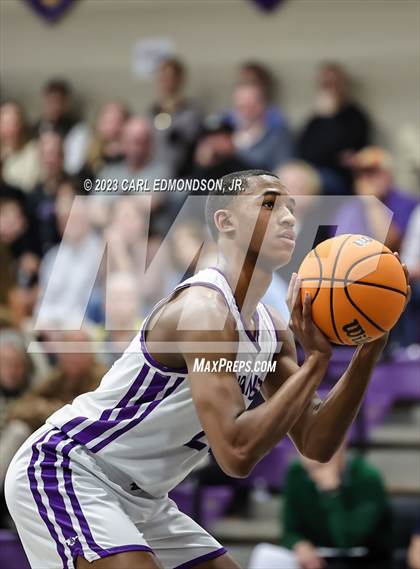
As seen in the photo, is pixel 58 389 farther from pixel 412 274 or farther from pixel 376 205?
pixel 412 274

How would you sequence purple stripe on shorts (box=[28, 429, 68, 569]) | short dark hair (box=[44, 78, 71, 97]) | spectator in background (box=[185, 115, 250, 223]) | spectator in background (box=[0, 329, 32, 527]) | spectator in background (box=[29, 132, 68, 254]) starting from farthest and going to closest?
short dark hair (box=[44, 78, 71, 97]), spectator in background (box=[29, 132, 68, 254]), spectator in background (box=[185, 115, 250, 223]), spectator in background (box=[0, 329, 32, 527]), purple stripe on shorts (box=[28, 429, 68, 569])

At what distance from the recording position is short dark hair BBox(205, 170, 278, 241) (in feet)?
12.8

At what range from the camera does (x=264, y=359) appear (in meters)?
3.89

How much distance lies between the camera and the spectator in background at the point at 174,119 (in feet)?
26.5

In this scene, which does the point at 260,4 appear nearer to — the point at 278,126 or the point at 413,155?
the point at 278,126

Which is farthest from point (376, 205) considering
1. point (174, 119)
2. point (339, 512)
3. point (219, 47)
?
point (219, 47)

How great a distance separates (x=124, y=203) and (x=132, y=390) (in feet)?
11.7

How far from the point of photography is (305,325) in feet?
11.5

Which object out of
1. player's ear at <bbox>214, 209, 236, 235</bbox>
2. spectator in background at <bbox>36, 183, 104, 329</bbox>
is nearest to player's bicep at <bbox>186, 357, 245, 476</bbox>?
player's ear at <bbox>214, 209, 236, 235</bbox>

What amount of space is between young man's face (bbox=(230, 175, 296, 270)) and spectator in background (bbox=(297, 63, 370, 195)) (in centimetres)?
386

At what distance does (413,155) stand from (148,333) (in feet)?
15.5

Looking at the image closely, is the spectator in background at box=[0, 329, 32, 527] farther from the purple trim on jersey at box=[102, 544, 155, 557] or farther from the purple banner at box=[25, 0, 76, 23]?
the purple banner at box=[25, 0, 76, 23]

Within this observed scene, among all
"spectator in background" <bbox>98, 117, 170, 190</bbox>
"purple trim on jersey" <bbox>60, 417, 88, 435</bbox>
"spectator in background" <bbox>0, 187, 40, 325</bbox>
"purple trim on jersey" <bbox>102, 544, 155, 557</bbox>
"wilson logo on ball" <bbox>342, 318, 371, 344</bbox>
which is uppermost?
"wilson logo on ball" <bbox>342, 318, 371, 344</bbox>

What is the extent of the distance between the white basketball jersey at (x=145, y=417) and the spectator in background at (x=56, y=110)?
17.7 feet
